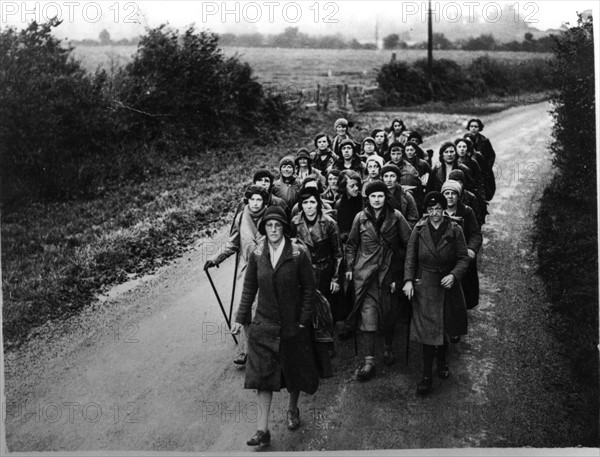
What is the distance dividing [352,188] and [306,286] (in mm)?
2219

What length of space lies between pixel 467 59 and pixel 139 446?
27.5 meters

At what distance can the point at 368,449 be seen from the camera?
4.87 m

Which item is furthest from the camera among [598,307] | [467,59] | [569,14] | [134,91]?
[467,59]

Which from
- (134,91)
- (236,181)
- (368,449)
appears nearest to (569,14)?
(368,449)

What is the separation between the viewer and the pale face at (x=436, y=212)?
18.3 ft

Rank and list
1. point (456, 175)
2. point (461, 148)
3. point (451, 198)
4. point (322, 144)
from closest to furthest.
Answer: point (451, 198), point (456, 175), point (461, 148), point (322, 144)

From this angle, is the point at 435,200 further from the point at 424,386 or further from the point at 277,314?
the point at 277,314

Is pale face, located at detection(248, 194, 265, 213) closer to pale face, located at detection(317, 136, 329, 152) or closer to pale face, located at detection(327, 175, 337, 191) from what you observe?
pale face, located at detection(327, 175, 337, 191)

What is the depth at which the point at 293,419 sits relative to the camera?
5.00m

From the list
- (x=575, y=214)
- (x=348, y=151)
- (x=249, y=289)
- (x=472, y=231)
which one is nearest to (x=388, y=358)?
(x=472, y=231)

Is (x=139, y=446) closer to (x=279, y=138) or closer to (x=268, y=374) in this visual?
(x=268, y=374)

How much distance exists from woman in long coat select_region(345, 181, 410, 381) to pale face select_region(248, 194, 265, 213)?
37.7 inches

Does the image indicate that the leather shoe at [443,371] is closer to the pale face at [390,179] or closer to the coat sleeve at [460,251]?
the coat sleeve at [460,251]

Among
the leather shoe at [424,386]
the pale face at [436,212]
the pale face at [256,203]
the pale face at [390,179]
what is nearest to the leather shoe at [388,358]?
the leather shoe at [424,386]
